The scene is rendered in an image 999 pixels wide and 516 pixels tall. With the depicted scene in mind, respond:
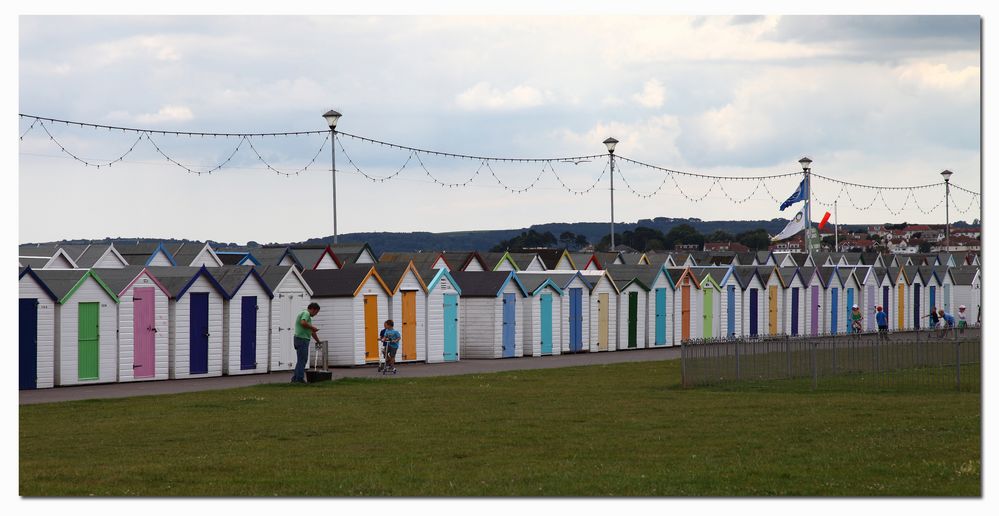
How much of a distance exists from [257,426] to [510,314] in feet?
79.5

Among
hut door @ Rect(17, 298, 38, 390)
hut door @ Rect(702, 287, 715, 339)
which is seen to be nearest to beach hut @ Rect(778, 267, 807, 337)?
hut door @ Rect(702, 287, 715, 339)

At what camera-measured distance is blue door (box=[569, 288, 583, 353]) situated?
5031 centimetres

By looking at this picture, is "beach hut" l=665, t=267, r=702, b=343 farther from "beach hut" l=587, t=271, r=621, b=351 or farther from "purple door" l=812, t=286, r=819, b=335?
"purple door" l=812, t=286, r=819, b=335

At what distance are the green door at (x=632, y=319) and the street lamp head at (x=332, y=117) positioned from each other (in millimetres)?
15797

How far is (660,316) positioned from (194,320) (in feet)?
75.1

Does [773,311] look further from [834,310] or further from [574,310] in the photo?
[574,310]

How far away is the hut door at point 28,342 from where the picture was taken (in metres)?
31.8

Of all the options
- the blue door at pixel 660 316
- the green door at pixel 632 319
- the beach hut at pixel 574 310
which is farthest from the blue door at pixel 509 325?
the blue door at pixel 660 316

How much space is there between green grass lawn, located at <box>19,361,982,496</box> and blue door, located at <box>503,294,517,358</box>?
50.4ft

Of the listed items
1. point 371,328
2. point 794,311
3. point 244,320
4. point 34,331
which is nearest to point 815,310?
point 794,311

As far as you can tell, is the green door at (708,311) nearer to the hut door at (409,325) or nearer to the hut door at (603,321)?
the hut door at (603,321)

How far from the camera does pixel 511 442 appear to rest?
68.3 feet

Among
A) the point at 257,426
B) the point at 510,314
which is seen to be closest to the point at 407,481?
the point at 257,426

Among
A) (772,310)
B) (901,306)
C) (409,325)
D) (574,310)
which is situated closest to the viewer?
(409,325)
